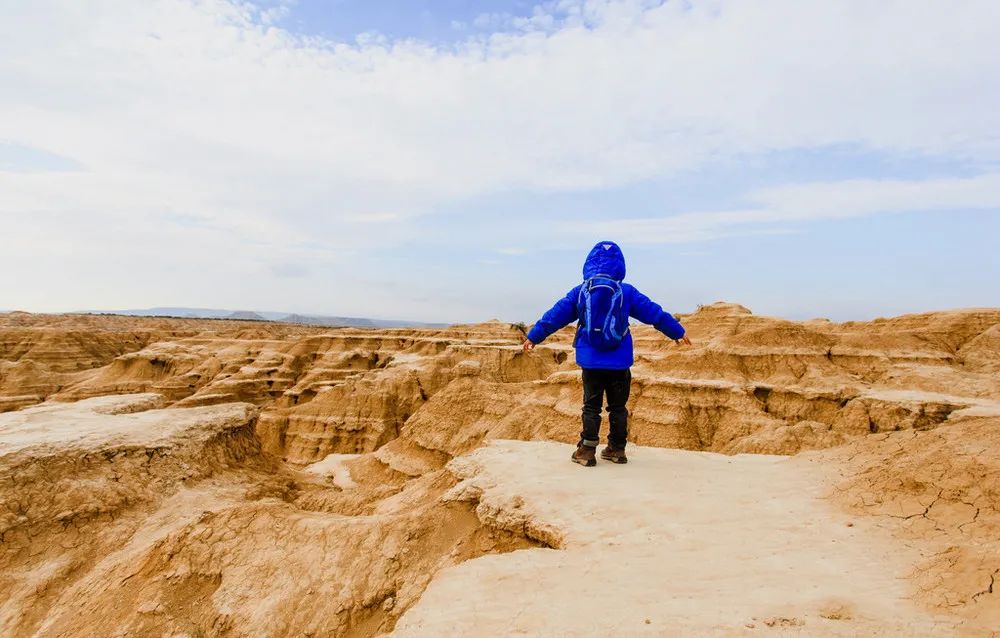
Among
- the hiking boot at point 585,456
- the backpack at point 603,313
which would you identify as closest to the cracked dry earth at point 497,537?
the hiking boot at point 585,456

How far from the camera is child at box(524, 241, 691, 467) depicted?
20.1ft

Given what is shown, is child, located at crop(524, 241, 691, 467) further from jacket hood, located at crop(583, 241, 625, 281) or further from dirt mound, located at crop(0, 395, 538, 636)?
dirt mound, located at crop(0, 395, 538, 636)

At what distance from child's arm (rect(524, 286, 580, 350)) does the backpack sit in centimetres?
15

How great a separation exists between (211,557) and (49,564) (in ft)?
10.4

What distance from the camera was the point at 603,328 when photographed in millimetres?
6137

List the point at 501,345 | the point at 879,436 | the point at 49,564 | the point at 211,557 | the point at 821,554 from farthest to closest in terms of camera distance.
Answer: the point at 501,345 < the point at 49,564 < the point at 879,436 < the point at 211,557 < the point at 821,554

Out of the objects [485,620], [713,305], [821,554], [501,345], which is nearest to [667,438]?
[713,305]

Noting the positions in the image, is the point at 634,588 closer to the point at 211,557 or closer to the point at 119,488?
the point at 211,557

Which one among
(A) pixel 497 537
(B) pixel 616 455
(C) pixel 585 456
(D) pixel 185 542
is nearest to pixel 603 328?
(C) pixel 585 456

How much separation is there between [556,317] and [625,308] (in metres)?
0.83

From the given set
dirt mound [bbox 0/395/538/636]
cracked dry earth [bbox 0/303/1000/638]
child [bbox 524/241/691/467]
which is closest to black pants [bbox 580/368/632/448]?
child [bbox 524/241/691/467]

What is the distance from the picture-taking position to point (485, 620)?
3420 millimetres

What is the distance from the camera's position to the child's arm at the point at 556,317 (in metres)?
6.35

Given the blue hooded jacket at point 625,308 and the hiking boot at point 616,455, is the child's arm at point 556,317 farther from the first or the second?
the hiking boot at point 616,455
